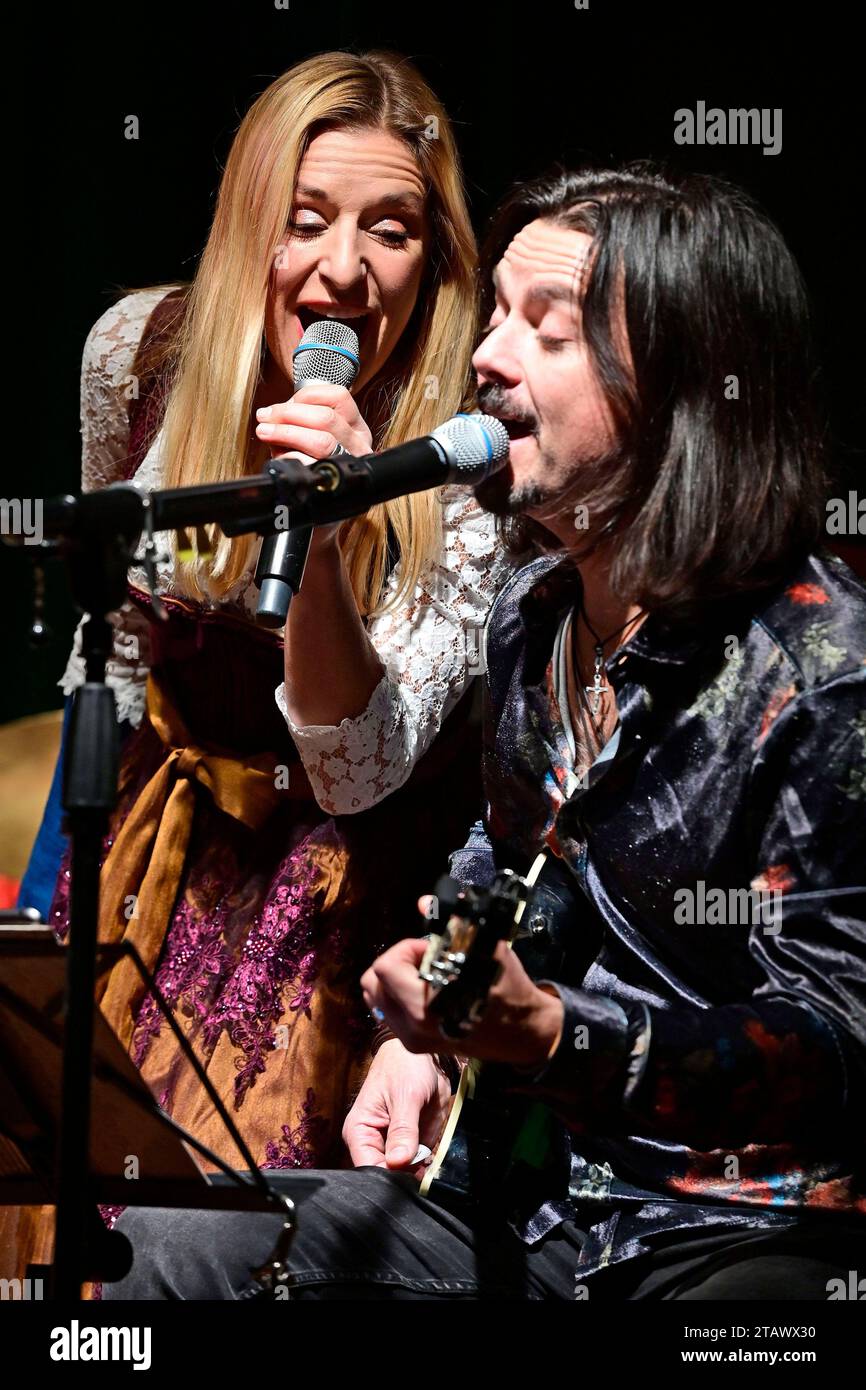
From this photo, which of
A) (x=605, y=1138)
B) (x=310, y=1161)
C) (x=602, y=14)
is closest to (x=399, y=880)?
(x=310, y=1161)

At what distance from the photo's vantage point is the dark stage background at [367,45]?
2.31m

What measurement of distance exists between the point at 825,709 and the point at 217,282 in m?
1.13

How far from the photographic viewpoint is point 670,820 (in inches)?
59.7

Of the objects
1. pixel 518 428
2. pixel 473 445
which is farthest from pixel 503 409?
→ pixel 473 445

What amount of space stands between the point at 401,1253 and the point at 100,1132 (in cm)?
35

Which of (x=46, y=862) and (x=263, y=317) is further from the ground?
(x=263, y=317)

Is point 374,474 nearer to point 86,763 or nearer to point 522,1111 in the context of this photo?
point 86,763

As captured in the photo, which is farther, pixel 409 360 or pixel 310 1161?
pixel 409 360

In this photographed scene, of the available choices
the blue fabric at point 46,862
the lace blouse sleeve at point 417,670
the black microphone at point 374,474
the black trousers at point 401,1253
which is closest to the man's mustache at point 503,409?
the black microphone at point 374,474

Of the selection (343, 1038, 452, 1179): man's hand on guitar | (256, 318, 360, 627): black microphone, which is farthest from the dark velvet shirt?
(256, 318, 360, 627): black microphone

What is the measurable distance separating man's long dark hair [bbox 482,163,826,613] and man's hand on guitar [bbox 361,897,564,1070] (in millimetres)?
448

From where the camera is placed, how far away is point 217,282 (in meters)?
2.17

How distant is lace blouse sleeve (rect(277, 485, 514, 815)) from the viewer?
77.2 inches
